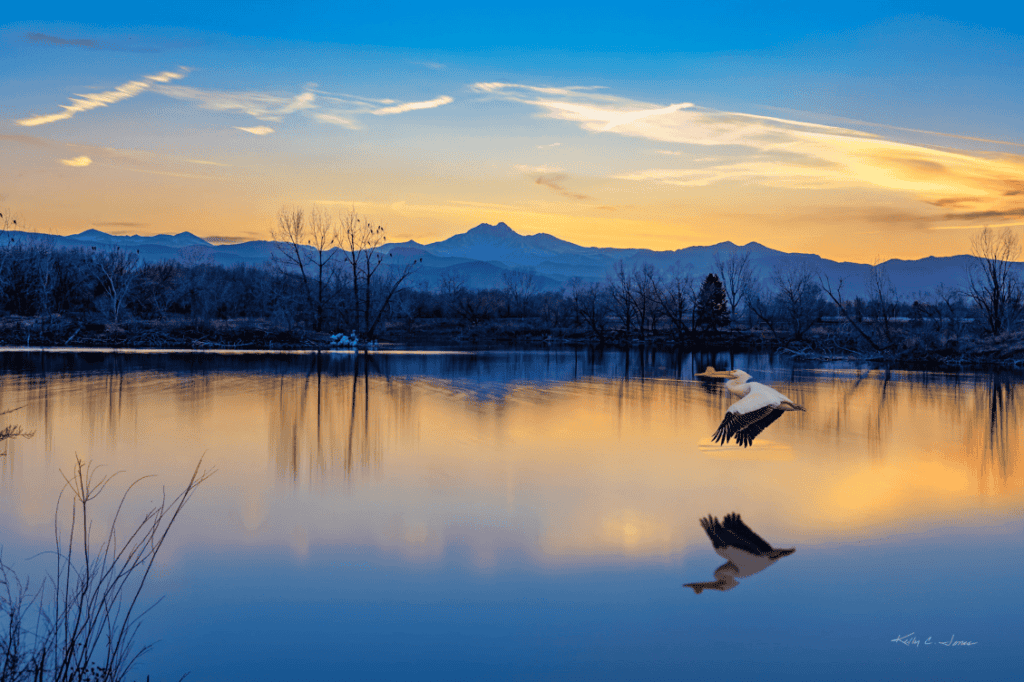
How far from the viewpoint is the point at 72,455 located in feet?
29.0

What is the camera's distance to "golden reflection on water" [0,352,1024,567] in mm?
6508

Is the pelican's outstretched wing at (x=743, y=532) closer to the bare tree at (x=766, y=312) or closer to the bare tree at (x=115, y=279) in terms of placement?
the bare tree at (x=115, y=279)

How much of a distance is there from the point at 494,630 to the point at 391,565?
1.30m

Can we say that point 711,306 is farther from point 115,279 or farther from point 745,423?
point 745,423

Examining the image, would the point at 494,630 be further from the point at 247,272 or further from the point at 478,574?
the point at 247,272

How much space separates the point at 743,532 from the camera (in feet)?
21.4

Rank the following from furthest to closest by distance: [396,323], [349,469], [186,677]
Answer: [396,323] < [349,469] < [186,677]

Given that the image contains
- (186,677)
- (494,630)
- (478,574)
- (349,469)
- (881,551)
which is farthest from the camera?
(349,469)

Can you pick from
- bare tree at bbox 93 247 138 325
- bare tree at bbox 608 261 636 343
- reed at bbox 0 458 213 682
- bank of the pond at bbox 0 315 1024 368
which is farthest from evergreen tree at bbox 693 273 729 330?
reed at bbox 0 458 213 682

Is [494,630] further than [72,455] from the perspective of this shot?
No

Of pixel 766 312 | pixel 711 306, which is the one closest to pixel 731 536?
pixel 711 306

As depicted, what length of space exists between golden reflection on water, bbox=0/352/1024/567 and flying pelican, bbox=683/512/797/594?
0.64ft

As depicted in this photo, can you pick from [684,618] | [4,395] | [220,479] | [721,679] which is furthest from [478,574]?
[4,395]
